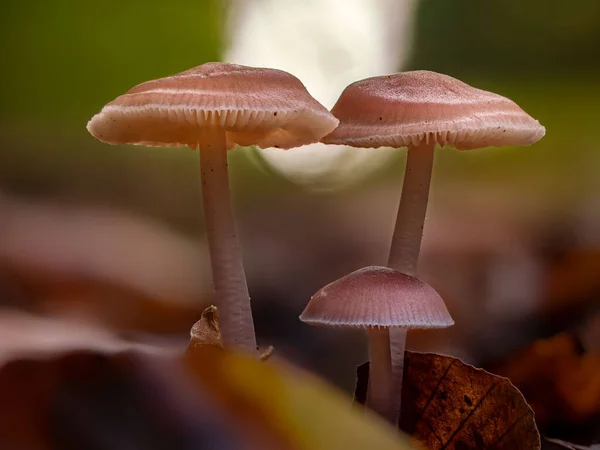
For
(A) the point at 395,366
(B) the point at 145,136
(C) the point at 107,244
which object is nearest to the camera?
(A) the point at 395,366

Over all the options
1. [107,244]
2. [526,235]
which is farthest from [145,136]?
[526,235]

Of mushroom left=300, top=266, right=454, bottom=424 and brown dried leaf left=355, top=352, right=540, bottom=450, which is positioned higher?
mushroom left=300, top=266, right=454, bottom=424

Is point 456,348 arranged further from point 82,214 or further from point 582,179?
point 82,214

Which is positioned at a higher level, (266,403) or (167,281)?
(266,403)

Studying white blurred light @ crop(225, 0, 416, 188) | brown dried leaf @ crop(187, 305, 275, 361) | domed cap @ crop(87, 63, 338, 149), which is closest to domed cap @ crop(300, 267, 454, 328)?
brown dried leaf @ crop(187, 305, 275, 361)

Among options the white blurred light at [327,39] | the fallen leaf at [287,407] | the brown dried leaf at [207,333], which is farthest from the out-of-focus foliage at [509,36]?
the fallen leaf at [287,407]

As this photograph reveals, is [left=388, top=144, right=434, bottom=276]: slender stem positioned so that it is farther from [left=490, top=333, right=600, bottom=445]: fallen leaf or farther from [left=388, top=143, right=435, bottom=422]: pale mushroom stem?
[left=490, top=333, right=600, bottom=445]: fallen leaf
